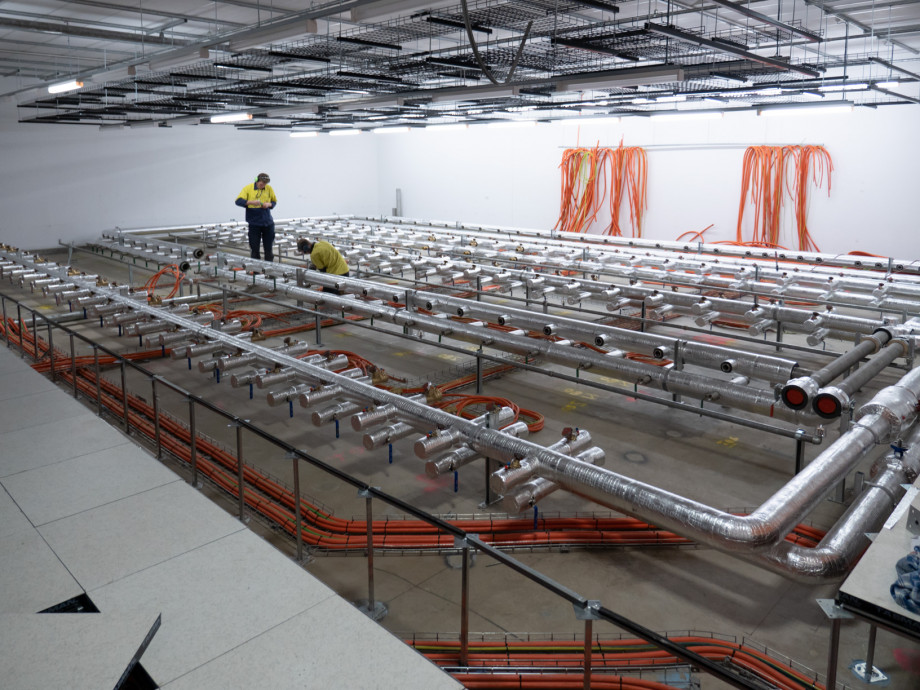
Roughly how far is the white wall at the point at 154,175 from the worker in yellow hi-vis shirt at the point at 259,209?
826cm

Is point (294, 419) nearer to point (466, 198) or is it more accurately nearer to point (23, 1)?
point (23, 1)

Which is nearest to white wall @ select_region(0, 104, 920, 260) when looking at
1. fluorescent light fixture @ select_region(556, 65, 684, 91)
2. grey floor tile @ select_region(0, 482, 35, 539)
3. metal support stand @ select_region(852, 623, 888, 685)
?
fluorescent light fixture @ select_region(556, 65, 684, 91)

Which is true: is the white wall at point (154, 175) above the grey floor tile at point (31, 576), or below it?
above

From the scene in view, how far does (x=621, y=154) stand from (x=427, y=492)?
42.6 feet

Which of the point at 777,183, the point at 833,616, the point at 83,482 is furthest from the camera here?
the point at 777,183

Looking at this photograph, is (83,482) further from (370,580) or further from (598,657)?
(598,657)

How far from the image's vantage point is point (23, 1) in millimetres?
8883

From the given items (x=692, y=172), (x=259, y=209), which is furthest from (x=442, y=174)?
(x=259, y=209)

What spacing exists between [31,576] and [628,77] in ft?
19.2

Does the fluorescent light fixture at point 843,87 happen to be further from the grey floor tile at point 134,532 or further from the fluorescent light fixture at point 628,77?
the grey floor tile at point 134,532

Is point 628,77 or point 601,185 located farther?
point 601,185

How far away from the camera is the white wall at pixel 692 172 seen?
41.5ft

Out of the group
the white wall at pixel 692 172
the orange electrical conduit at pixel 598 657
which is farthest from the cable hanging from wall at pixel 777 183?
the orange electrical conduit at pixel 598 657

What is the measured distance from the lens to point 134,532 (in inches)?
130
